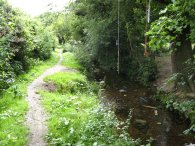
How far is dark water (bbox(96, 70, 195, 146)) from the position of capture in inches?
427

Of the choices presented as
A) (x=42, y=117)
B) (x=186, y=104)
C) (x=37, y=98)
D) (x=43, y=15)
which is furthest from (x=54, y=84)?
(x=43, y=15)

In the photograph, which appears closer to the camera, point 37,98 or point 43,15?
point 37,98

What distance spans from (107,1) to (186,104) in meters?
16.7

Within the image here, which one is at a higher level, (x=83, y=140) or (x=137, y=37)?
(x=137, y=37)

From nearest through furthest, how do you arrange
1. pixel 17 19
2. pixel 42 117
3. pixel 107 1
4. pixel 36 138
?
1. pixel 36 138
2. pixel 42 117
3. pixel 17 19
4. pixel 107 1

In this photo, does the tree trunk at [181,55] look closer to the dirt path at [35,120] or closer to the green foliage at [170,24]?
the dirt path at [35,120]

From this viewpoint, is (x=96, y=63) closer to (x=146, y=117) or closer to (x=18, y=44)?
(x=18, y=44)

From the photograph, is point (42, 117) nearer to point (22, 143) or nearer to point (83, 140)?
point (22, 143)

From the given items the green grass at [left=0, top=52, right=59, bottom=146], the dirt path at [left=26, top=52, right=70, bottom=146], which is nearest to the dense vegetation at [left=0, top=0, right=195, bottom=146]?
the green grass at [left=0, top=52, right=59, bottom=146]

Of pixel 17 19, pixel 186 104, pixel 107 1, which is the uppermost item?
pixel 107 1

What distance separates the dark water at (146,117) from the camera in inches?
427

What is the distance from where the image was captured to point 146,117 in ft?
43.6

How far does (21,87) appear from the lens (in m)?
14.7

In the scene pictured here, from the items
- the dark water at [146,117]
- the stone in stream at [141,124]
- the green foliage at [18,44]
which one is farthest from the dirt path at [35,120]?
the stone in stream at [141,124]
